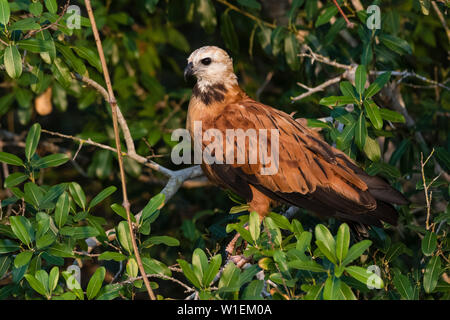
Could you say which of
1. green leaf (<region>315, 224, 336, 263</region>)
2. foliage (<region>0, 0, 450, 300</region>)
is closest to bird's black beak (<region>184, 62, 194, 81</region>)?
foliage (<region>0, 0, 450, 300</region>)

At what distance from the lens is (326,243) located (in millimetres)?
2469

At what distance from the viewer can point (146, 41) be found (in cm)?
534

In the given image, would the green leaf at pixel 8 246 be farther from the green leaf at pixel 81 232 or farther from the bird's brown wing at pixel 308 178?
the bird's brown wing at pixel 308 178

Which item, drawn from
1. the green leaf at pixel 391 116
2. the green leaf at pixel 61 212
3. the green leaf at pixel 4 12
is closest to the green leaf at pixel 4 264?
the green leaf at pixel 61 212

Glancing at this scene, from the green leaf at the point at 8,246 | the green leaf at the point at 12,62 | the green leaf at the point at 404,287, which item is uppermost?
the green leaf at the point at 12,62

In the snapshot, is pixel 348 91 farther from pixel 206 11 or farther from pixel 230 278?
pixel 206 11

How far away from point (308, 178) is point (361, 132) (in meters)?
0.49

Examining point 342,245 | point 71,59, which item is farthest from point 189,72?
point 342,245

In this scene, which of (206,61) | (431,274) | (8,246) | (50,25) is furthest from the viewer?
(206,61)

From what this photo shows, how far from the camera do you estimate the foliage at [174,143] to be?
2.66 meters

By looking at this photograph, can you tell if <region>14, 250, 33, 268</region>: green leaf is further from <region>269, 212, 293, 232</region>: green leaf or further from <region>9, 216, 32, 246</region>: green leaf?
<region>269, 212, 293, 232</region>: green leaf

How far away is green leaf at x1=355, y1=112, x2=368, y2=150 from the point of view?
3.23m

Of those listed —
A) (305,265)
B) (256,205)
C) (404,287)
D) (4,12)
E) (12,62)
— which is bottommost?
(404,287)

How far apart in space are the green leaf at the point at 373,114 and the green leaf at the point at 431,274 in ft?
2.60
